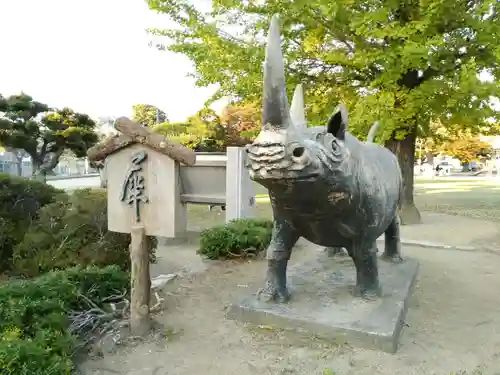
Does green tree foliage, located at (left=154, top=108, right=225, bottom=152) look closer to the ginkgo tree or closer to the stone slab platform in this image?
the ginkgo tree

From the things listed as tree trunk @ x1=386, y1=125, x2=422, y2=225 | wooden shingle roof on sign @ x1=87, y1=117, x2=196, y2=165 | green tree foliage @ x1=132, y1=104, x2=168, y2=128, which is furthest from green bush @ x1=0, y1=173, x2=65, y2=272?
green tree foliage @ x1=132, y1=104, x2=168, y2=128

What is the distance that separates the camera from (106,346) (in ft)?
10.7

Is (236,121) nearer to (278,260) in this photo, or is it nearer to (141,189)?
(278,260)

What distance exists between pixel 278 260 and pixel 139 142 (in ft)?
5.10

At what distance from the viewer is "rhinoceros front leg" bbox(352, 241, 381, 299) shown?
371 centimetres

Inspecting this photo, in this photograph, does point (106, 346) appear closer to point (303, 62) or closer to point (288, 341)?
point (288, 341)

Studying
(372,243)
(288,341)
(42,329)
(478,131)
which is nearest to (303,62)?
(478,131)

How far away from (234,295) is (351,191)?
2017 mm

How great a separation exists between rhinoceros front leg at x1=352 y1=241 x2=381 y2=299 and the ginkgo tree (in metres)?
4.27

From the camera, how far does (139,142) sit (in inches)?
133

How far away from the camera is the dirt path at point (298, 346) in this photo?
298 centimetres

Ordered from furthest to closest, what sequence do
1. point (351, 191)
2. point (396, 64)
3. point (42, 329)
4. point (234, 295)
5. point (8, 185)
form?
point (396, 64) → point (8, 185) → point (234, 295) → point (351, 191) → point (42, 329)

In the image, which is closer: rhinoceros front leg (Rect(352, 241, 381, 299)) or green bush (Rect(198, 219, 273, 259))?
rhinoceros front leg (Rect(352, 241, 381, 299))

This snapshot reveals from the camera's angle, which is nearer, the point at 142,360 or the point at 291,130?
the point at 291,130
